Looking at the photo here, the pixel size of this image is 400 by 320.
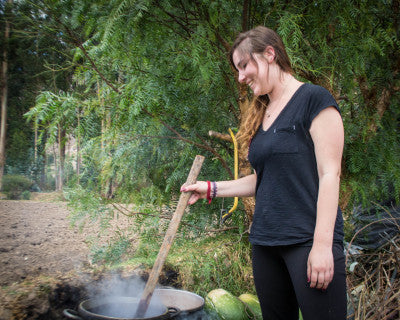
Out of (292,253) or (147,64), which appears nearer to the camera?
(292,253)

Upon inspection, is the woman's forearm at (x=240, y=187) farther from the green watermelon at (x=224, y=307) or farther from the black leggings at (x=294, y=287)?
the green watermelon at (x=224, y=307)

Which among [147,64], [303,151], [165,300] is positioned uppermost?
[147,64]

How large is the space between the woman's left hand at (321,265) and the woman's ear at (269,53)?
0.76 m

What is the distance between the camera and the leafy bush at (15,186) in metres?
9.96

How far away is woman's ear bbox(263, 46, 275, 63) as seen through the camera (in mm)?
1332

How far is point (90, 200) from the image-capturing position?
2756 mm

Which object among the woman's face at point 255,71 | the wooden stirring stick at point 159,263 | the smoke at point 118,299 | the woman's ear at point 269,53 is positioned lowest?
the smoke at point 118,299

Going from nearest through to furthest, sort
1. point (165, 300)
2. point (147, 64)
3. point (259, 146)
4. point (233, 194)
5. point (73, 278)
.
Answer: point (259, 146)
point (233, 194)
point (165, 300)
point (73, 278)
point (147, 64)

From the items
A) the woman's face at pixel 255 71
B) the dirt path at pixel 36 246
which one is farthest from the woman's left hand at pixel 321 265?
the dirt path at pixel 36 246

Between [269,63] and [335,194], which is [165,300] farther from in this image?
[269,63]

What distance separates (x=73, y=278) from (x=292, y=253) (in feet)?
5.82

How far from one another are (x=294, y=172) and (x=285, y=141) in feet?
0.40

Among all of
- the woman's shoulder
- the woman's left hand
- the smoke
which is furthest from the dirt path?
the woman's shoulder

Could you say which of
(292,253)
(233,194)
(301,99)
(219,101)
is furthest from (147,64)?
(292,253)
